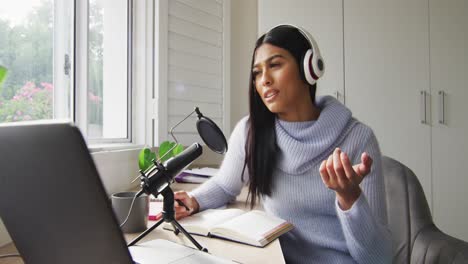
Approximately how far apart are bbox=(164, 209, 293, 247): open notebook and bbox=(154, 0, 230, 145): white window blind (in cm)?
105

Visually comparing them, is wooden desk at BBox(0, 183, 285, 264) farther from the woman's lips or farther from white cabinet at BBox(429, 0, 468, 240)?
white cabinet at BBox(429, 0, 468, 240)

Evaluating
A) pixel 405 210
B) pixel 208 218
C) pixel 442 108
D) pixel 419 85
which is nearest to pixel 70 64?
pixel 208 218

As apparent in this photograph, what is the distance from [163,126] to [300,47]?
1075mm

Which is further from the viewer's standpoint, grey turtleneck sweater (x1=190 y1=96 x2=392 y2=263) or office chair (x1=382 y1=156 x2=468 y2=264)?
office chair (x1=382 y1=156 x2=468 y2=264)

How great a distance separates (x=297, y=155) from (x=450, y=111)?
1507 millimetres

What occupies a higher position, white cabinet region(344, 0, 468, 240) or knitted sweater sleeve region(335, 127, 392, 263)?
white cabinet region(344, 0, 468, 240)

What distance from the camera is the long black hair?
1.11m

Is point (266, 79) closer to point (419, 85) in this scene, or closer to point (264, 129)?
point (264, 129)

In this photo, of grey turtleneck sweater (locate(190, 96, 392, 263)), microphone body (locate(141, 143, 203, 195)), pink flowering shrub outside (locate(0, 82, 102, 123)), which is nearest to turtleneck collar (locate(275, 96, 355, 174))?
grey turtleneck sweater (locate(190, 96, 392, 263))

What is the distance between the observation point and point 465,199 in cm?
206

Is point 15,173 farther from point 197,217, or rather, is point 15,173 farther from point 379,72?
point 379,72

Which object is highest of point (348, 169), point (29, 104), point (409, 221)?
point (29, 104)

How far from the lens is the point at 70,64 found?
1.43m

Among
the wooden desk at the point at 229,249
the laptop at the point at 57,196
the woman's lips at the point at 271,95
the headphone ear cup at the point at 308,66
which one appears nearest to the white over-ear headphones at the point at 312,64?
the headphone ear cup at the point at 308,66
